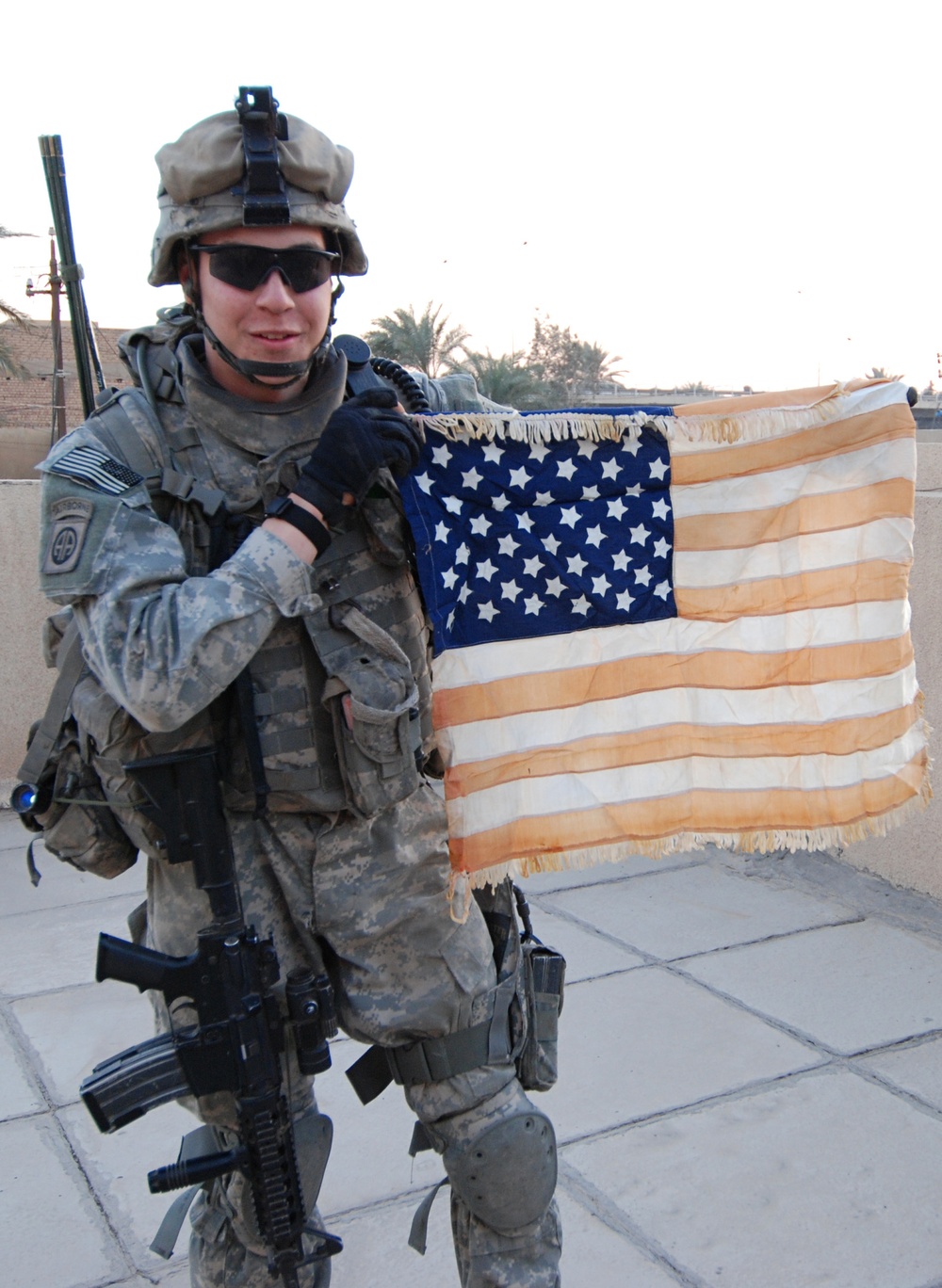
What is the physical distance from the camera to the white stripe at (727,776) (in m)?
2.46

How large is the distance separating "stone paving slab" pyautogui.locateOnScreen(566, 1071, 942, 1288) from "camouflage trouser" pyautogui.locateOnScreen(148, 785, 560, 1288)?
24.1 inches

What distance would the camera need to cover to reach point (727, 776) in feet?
8.32

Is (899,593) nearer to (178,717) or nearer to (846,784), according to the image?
(846,784)

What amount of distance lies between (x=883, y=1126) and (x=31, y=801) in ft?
7.04

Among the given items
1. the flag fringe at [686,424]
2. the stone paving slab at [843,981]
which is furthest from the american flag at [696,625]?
the stone paving slab at [843,981]

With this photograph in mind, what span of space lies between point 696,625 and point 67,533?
1299 mm

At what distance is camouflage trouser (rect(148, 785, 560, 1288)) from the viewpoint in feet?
6.72

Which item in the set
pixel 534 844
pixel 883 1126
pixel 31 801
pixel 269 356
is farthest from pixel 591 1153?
pixel 269 356

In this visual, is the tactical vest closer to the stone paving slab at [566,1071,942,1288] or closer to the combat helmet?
the combat helmet

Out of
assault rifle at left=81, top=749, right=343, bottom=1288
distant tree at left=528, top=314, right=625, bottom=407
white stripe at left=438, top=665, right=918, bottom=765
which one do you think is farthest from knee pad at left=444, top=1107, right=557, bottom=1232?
distant tree at left=528, top=314, right=625, bottom=407

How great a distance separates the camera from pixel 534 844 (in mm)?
2391

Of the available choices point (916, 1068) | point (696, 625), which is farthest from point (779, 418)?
point (916, 1068)

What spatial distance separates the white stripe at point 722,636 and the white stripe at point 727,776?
0.75ft

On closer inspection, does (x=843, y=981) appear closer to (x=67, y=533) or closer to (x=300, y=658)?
(x=300, y=658)
